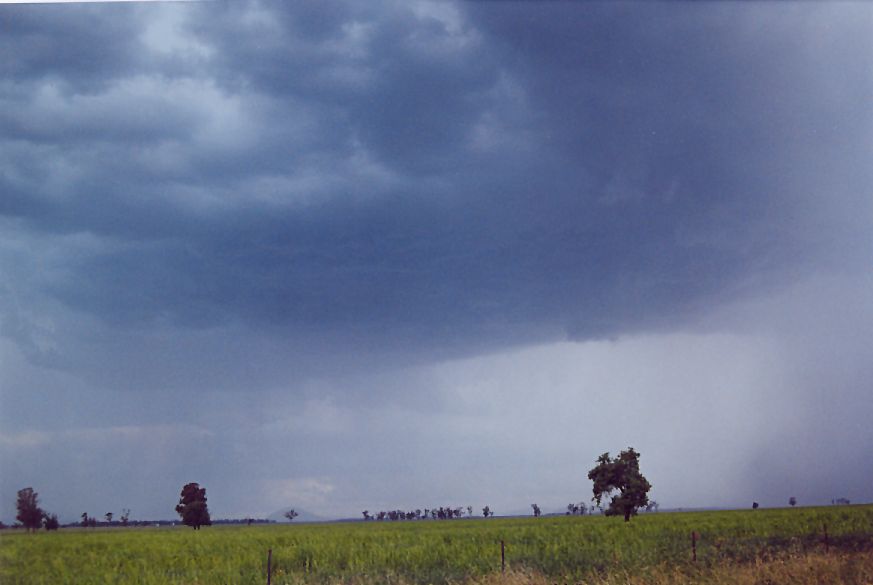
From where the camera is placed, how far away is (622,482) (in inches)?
2793

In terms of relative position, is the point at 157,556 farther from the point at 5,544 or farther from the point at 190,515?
the point at 190,515

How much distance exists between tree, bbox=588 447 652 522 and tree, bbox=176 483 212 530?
197 feet

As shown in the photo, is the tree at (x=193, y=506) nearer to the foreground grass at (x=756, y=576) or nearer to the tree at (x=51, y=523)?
the tree at (x=51, y=523)

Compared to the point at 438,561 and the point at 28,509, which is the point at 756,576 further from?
the point at 28,509

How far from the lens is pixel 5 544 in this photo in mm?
43000

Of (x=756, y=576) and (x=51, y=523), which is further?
(x=51, y=523)

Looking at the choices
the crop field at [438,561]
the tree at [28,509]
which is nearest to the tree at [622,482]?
the crop field at [438,561]

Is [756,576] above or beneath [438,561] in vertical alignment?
above

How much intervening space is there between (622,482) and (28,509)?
191 ft

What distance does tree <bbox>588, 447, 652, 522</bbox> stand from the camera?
69750 millimetres

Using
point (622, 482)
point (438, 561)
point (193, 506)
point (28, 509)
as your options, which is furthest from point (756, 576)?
point (193, 506)

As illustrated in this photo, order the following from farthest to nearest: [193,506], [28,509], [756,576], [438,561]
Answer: [193,506], [28,509], [438,561], [756,576]

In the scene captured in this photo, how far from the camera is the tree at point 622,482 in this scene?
69750 mm

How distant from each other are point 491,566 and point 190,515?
299 ft
